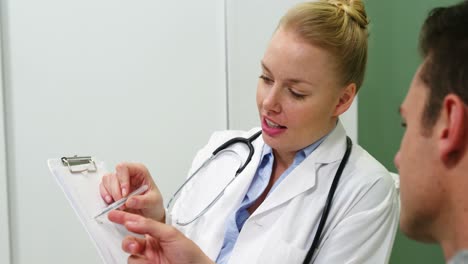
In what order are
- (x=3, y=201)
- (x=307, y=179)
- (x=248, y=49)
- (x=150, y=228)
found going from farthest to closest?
(x=248, y=49), (x=3, y=201), (x=307, y=179), (x=150, y=228)

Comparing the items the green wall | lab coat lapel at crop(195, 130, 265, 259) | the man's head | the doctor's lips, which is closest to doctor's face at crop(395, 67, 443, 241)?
the man's head

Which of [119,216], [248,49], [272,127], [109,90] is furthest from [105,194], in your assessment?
[248,49]

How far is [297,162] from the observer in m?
1.24

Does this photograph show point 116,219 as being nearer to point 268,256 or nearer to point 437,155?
point 268,256

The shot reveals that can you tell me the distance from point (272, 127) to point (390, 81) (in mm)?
825

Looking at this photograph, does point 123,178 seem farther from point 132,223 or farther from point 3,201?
point 3,201

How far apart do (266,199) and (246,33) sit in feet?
2.69

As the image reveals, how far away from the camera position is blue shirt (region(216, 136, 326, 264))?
47.4 inches

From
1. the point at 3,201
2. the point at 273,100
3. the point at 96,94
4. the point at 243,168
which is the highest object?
the point at 273,100

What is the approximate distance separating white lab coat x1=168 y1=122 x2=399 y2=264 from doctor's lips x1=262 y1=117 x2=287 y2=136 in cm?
10

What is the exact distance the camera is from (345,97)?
1.21 meters

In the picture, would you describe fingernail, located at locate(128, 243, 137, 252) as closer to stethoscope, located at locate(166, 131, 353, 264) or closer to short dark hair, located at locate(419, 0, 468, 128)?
stethoscope, located at locate(166, 131, 353, 264)

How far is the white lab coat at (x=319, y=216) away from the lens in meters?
1.09

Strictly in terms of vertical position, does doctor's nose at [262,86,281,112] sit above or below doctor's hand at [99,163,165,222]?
above
